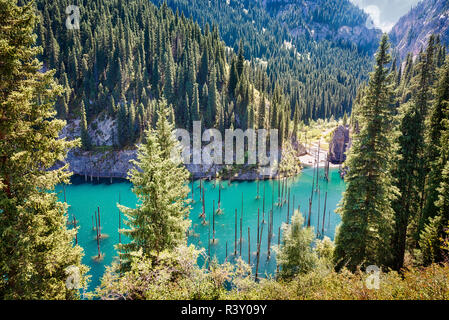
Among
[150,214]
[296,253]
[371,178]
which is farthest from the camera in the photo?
[296,253]

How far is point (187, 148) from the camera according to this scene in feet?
320

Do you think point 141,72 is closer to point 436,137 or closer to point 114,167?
point 114,167

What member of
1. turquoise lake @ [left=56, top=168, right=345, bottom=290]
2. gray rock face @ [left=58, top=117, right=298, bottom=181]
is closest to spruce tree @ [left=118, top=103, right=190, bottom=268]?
turquoise lake @ [left=56, top=168, right=345, bottom=290]

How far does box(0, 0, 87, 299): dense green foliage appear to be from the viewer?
34.6 ft

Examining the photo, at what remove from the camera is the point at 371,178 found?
20.5 metres

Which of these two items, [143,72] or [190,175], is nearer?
[190,175]

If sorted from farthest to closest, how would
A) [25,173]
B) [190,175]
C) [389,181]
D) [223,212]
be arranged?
[223,212]
[190,175]
[389,181]
[25,173]

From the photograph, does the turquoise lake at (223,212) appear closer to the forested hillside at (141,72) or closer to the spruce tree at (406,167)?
the spruce tree at (406,167)

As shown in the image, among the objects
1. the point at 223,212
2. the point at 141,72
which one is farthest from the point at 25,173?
the point at 141,72

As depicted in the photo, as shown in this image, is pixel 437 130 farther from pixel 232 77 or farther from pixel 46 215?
pixel 232 77

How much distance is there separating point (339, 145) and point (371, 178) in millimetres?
95764

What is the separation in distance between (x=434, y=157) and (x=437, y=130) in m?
3.33

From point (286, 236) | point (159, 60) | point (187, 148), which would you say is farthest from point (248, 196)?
point (159, 60)

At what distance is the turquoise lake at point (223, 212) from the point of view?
156 ft
